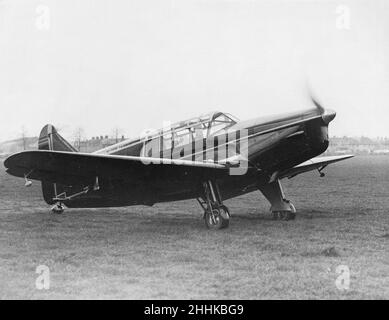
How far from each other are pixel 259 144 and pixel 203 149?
1.08 m

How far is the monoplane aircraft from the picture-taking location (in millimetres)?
7938

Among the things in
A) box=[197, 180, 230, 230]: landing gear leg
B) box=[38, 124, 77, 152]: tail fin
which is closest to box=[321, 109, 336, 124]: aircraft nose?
box=[197, 180, 230, 230]: landing gear leg

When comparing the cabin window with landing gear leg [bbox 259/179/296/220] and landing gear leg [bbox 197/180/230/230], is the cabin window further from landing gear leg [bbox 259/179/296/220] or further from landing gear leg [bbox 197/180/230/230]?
landing gear leg [bbox 259/179/296/220]

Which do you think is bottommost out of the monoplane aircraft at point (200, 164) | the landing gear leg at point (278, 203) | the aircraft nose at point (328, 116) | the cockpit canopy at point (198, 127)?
the landing gear leg at point (278, 203)

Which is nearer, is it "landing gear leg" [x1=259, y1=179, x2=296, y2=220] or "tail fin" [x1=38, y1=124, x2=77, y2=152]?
"landing gear leg" [x1=259, y1=179, x2=296, y2=220]

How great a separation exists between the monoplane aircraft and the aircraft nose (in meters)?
0.02

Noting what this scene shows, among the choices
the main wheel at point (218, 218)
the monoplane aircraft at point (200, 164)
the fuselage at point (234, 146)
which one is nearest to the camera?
the monoplane aircraft at point (200, 164)

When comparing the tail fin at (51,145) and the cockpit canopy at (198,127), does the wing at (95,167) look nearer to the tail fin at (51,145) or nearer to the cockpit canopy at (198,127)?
the cockpit canopy at (198,127)

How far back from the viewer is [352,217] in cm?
1000

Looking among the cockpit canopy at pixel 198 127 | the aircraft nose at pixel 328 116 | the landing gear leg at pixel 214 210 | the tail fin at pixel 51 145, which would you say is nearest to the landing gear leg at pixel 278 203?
the landing gear leg at pixel 214 210

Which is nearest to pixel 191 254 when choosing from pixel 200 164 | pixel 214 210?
pixel 200 164

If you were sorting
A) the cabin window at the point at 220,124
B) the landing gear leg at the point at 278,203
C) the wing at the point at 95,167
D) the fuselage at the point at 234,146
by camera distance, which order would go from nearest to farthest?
the wing at the point at 95,167
the fuselage at the point at 234,146
the cabin window at the point at 220,124
the landing gear leg at the point at 278,203

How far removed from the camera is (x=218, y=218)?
339 inches

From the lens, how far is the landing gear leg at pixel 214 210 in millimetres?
8586
